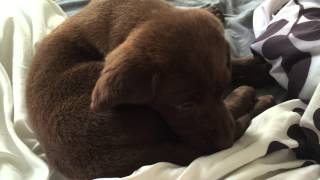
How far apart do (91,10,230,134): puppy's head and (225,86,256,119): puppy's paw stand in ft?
0.71

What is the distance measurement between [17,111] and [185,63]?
1.77 feet

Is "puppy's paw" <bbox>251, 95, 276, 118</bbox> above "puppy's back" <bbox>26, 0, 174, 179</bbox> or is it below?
below

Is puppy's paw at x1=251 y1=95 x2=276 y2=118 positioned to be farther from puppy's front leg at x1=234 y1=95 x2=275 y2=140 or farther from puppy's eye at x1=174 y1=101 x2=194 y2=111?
puppy's eye at x1=174 y1=101 x2=194 y2=111

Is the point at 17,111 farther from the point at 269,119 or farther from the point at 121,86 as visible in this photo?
the point at 269,119

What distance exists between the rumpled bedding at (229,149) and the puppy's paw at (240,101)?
0.09 m

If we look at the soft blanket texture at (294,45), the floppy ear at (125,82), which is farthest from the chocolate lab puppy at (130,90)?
the soft blanket texture at (294,45)

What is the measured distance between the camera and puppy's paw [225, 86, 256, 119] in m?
1.36

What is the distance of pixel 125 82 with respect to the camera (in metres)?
1.07

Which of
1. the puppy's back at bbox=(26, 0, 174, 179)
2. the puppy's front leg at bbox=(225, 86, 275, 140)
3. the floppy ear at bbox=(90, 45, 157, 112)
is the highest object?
the floppy ear at bbox=(90, 45, 157, 112)

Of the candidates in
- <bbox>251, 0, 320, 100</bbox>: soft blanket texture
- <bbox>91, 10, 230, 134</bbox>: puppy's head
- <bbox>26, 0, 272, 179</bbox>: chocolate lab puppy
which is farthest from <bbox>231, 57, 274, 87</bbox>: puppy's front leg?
<bbox>91, 10, 230, 134</bbox>: puppy's head

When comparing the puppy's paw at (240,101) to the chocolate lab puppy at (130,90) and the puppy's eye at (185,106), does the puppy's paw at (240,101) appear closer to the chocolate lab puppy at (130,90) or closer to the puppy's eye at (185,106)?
the chocolate lab puppy at (130,90)

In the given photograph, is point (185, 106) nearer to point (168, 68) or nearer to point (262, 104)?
point (168, 68)

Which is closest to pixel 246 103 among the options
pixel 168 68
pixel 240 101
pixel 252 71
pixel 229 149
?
pixel 240 101

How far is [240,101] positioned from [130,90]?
39cm
